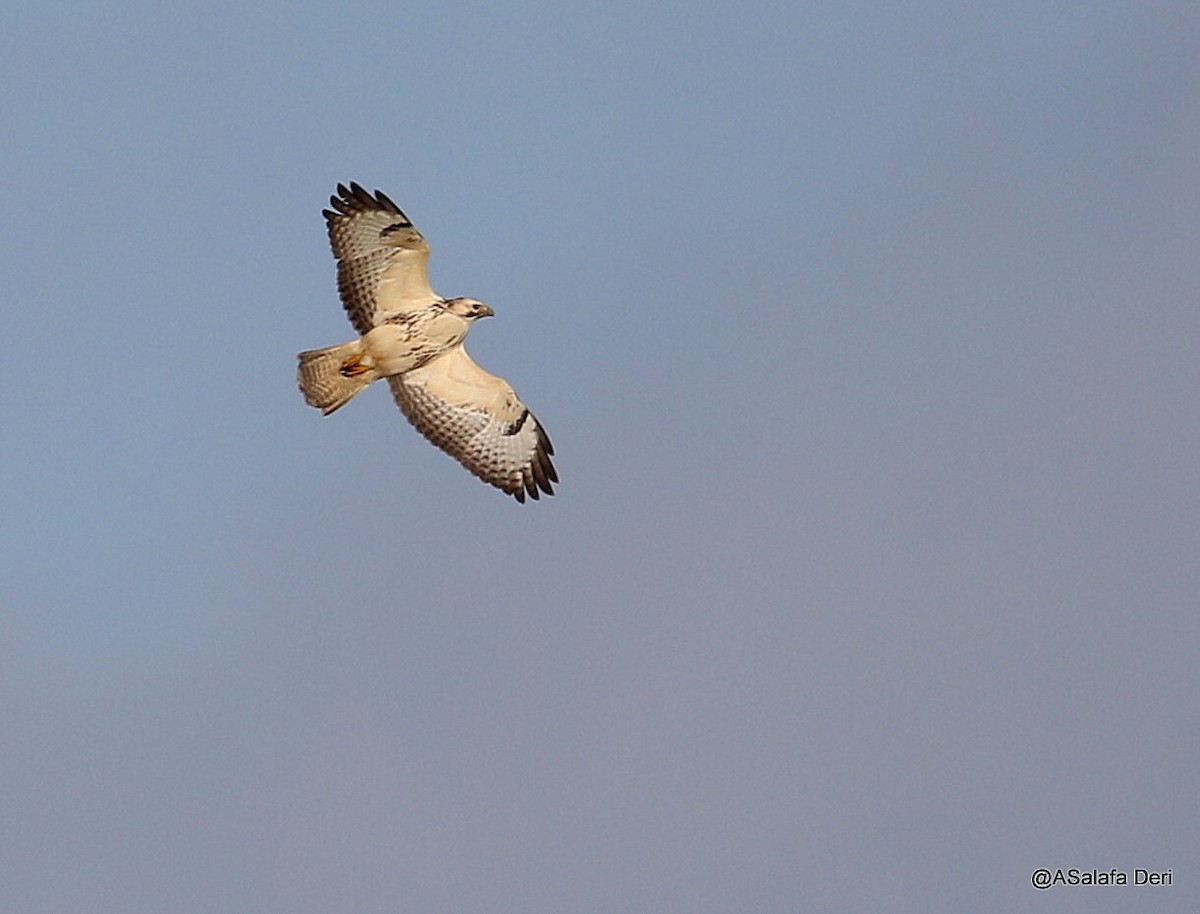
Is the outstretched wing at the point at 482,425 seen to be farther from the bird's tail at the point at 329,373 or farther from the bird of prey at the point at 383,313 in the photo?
the bird's tail at the point at 329,373

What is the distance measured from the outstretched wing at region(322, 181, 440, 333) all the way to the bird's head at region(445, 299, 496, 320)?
250mm

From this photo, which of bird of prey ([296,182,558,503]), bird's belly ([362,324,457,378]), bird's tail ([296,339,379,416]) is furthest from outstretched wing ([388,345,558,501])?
bird's tail ([296,339,379,416])

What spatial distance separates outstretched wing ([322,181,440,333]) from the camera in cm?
2405

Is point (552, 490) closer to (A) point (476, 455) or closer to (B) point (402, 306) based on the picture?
(A) point (476, 455)

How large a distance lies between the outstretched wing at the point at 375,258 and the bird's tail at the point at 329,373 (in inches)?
20.7

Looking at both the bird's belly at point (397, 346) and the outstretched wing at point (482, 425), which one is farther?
the outstretched wing at point (482, 425)

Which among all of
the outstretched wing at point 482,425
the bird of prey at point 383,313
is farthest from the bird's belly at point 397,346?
the outstretched wing at point 482,425

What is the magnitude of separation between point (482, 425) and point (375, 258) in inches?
106

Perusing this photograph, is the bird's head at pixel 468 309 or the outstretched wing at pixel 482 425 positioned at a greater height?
the bird's head at pixel 468 309

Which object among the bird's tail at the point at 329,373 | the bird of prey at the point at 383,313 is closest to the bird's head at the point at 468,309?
the bird of prey at the point at 383,313

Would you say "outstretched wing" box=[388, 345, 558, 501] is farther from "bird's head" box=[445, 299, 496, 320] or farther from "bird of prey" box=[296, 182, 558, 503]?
"bird's head" box=[445, 299, 496, 320]

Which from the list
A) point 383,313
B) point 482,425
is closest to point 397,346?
point 383,313

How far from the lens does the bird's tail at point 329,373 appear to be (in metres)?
23.8

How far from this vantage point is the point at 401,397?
1009 inches
